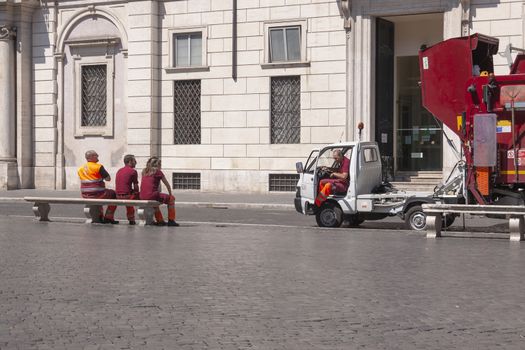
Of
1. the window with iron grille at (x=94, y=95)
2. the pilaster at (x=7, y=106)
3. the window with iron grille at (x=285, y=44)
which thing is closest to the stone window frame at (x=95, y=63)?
the window with iron grille at (x=94, y=95)

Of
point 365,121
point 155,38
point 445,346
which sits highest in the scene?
point 155,38

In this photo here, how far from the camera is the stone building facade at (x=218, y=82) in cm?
2834

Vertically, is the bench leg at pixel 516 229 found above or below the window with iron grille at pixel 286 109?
below

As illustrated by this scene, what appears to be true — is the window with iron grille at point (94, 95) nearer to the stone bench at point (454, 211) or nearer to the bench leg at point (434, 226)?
the stone bench at point (454, 211)

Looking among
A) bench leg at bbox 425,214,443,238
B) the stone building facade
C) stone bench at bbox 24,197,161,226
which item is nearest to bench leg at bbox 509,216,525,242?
bench leg at bbox 425,214,443,238

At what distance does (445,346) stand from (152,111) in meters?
24.6

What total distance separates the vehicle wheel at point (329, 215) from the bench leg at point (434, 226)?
8.89ft

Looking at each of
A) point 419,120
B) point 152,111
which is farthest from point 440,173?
point 152,111

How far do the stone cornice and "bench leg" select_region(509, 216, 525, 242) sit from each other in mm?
21860

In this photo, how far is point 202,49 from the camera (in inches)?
1212

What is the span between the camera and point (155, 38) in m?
31.4

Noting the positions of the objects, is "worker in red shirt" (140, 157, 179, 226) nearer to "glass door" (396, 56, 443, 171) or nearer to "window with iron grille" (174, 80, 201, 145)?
"glass door" (396, 56, 443, 171)

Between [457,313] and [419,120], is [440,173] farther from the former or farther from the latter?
[457,313]

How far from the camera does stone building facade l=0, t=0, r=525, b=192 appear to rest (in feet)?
93.0
